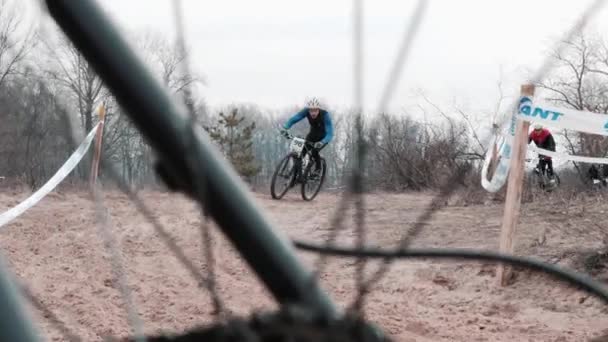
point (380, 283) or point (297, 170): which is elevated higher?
point (297, 170)

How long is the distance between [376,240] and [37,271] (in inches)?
122

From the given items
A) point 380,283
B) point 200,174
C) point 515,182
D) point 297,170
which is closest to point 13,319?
point 200,174

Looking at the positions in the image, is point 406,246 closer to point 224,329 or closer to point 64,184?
point 224,329

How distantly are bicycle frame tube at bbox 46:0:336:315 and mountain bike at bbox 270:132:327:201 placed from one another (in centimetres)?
863

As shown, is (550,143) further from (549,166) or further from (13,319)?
(13,319)

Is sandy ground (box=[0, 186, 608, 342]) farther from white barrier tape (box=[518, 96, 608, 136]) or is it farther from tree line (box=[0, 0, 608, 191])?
tree line (box=[0, 0, 608, 191])

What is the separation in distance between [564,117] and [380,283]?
1.85 metres

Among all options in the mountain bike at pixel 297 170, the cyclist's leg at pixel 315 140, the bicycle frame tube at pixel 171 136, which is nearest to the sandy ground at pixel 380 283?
the cyclist's leg at pixel 315 140

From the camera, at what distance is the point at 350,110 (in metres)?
0.64

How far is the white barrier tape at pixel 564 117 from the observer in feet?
14.7

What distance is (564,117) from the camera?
4.58 meters

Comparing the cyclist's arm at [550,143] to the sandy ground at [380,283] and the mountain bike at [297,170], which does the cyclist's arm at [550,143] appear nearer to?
the sandy ground at [380,283]

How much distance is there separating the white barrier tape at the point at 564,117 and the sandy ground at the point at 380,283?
Answer: 973 mm

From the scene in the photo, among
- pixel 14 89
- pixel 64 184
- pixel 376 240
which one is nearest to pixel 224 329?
pixel 14 89
